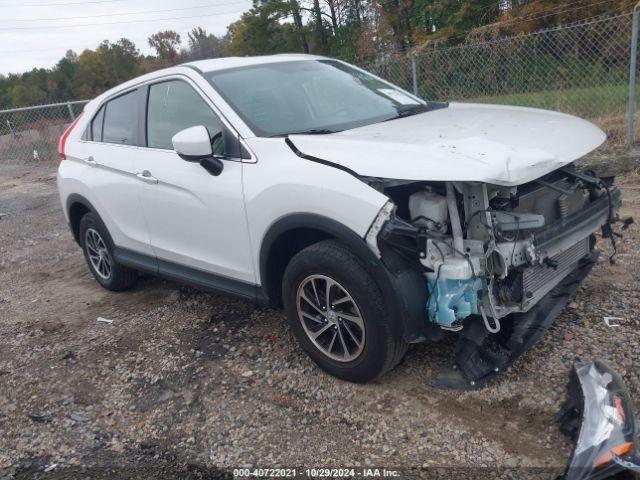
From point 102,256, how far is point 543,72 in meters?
7.14

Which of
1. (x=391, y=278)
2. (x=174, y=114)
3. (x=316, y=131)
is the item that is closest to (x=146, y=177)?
(x=174, y=114)

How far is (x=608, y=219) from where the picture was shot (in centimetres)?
369

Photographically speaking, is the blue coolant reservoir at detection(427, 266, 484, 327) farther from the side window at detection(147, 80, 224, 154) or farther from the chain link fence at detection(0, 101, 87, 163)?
the chain link fence at detection(0, 101, 87, 163)

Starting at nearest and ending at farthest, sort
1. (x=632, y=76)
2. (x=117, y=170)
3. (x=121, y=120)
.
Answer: (x=117, y=170) → (x=121, y=120) → (x=632, y=76)

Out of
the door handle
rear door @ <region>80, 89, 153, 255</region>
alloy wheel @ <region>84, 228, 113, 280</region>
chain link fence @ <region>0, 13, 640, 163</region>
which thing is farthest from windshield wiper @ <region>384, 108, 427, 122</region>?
chain link fence @ <region>0, 13, 640, 163</region>

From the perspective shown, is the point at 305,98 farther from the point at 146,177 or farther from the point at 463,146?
the point at 463,146

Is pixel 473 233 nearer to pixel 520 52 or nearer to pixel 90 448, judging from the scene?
pixel 90 448

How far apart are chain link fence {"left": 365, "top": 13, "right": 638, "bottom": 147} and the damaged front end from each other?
18.5 feet

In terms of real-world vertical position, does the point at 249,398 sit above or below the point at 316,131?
below

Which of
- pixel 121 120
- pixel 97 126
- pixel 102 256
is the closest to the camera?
pixel 121 120

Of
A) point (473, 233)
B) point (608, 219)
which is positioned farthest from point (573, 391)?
point (608, 219)

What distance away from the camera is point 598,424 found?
2.50 m

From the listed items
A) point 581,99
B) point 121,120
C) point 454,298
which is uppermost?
point 121,120

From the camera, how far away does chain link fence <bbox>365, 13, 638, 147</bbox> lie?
8.34 m
